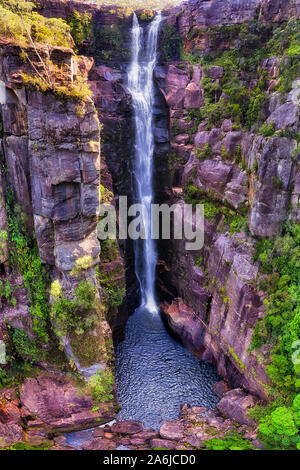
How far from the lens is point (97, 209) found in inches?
694

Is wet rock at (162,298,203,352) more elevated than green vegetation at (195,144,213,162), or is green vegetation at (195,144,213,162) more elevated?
green vegetation at (195,144,213,162)

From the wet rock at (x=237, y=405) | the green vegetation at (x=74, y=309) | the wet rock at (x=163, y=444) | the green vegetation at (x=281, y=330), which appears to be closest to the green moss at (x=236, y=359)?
the wet rock at (x=237, y=405)

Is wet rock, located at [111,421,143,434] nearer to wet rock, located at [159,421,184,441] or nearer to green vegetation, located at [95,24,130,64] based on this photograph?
wet rock, located at [159,421,184,441]

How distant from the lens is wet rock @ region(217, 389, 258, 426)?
16.8 metres

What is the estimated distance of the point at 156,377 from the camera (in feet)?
69.5

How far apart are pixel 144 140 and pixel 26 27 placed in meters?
13.7

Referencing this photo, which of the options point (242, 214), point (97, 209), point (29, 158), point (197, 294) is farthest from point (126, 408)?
point (29, 158)

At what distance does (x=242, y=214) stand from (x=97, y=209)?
343 inches

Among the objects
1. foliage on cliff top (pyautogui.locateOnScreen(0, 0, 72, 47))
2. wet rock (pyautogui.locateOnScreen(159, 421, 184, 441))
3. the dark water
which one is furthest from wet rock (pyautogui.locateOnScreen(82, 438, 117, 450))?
foliage on cliff top (pyautogui.locateOnScreen(0, 0, 72, 47))

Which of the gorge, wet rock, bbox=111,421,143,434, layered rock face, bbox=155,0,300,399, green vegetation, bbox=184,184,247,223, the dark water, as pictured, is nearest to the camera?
the gorge

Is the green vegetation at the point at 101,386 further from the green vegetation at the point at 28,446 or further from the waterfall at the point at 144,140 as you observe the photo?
the waterfall at the point at 144,140

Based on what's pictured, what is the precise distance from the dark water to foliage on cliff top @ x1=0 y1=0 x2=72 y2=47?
1923 centimetres

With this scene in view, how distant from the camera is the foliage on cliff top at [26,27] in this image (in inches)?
587
